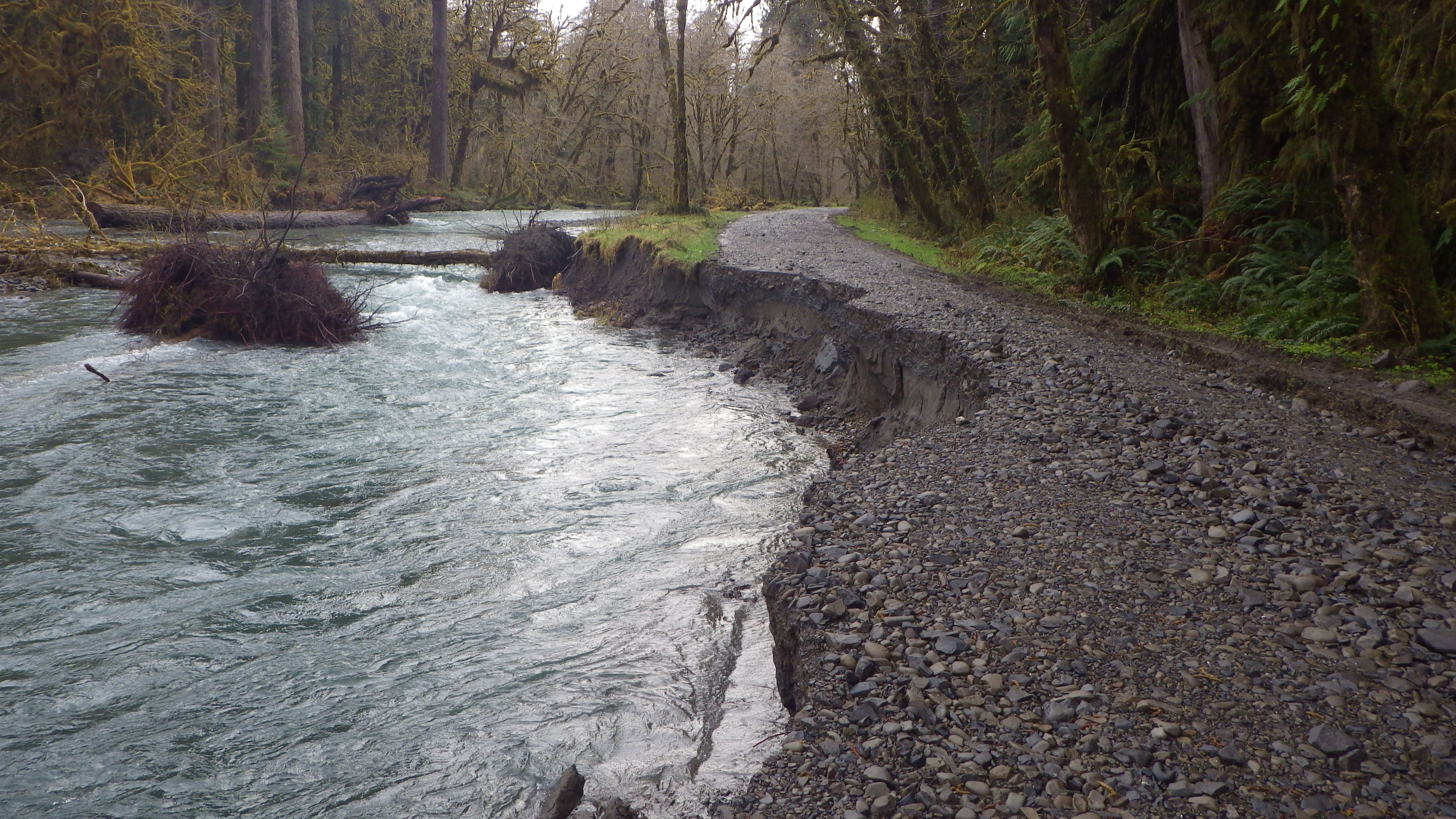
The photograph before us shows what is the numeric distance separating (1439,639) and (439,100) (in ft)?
118

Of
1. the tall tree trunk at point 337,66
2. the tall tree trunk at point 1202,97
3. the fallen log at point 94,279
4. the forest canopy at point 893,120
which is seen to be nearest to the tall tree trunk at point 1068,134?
the forest canopy at point 893,120

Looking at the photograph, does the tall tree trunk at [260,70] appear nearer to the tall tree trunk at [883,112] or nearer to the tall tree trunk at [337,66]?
the tall tree trunk at [337,66]

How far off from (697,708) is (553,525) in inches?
104

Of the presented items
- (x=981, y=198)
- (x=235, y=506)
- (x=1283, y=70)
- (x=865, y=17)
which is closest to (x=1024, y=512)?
(x=235, y=506)

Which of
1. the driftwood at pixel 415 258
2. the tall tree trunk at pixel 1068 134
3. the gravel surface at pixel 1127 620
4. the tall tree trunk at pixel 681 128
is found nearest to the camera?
the gravel surface at pixel 1127 620

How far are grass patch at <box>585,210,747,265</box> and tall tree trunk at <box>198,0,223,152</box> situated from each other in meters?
13.2

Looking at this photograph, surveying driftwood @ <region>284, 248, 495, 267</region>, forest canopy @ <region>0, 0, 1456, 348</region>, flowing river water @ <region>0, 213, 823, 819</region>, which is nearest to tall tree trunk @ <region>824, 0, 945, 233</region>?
forest canopy @ <region>0, 0, 1456, 348</region>

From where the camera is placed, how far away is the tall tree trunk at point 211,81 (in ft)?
84.9

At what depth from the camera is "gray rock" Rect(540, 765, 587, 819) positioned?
3369 millimetres

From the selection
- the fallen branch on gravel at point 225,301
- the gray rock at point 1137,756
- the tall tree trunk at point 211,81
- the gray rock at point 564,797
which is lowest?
the gray rock at point 564,797

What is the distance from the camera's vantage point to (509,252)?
18.9 m

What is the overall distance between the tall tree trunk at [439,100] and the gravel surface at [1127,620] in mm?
32506

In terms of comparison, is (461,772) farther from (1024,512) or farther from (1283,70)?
(1283,70)

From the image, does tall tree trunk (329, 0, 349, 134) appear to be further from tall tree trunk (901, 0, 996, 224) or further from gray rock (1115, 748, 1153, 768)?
gray rock (1115, 748, 1153, 768)
